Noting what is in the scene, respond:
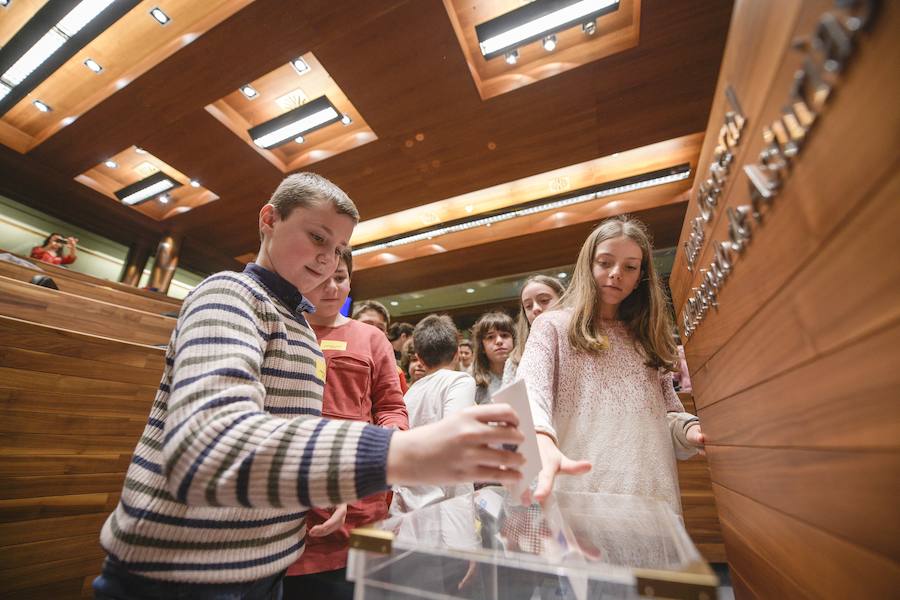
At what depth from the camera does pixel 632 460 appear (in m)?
0.99

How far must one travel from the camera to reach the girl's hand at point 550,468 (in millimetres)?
633

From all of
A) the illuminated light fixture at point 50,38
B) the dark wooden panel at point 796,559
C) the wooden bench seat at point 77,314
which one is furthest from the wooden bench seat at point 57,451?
the illuminated light fixture at point 50,38

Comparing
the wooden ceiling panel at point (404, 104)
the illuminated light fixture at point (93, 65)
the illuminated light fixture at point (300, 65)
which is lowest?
the wooden ceiling panel at point (404, 104)

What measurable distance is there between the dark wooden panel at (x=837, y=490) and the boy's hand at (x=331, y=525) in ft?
2.89

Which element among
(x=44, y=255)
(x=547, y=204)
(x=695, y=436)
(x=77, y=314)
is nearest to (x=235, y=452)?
(x=695, y=436)

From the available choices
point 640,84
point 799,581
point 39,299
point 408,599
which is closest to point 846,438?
point 799,581

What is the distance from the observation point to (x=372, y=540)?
1.58 ft

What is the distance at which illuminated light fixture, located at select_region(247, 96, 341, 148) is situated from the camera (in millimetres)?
3271

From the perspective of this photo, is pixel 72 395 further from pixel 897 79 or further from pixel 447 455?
pixel 897 79

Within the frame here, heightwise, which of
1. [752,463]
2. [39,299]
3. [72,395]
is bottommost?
[752,463]

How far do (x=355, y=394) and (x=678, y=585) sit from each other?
1.07 meters

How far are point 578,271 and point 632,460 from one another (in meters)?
0.59

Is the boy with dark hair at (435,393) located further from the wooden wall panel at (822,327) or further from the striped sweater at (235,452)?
the wooden wall panel at (822,327)

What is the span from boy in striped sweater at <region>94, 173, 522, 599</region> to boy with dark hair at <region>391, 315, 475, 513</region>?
595 millimetres
